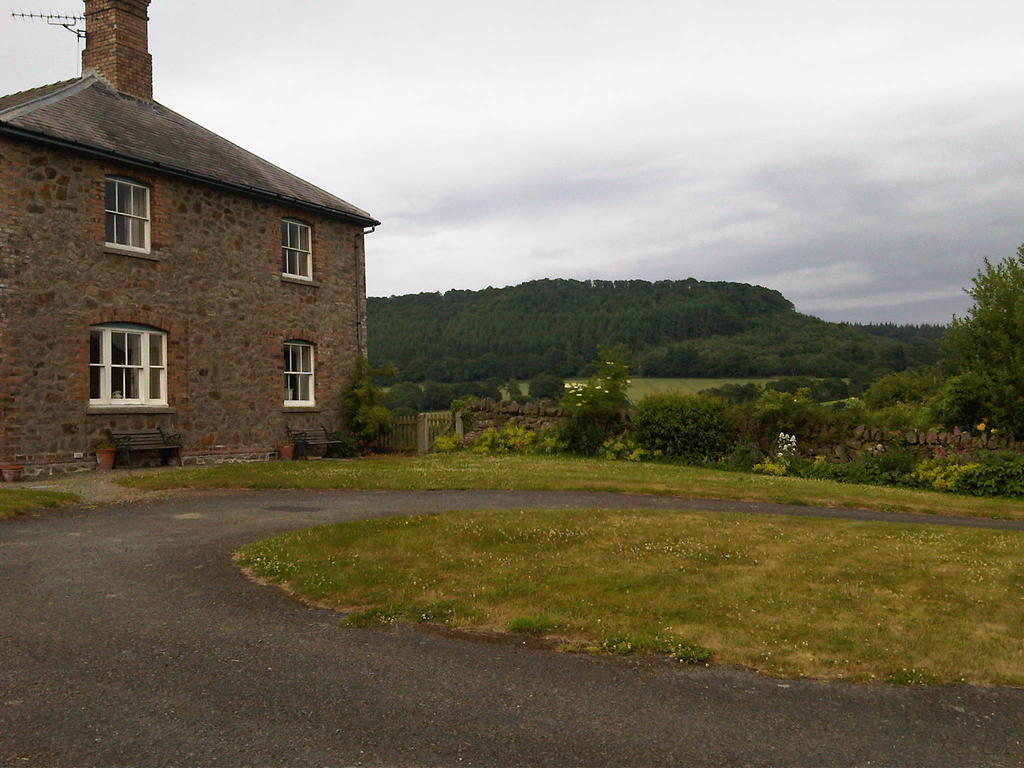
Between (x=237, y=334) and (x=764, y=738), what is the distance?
62.8 ft

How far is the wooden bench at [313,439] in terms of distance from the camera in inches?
888

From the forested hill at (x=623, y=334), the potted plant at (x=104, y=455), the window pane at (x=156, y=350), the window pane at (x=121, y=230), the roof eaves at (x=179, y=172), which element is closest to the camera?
the roof eaves at (x=179, y=172)

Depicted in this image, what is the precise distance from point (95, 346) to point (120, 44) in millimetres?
9036

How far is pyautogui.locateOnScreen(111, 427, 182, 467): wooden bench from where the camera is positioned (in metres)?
18.2

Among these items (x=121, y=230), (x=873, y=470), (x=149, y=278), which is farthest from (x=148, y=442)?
(x=873, y=470)

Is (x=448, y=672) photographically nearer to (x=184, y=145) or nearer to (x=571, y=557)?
(x=571, y=557)

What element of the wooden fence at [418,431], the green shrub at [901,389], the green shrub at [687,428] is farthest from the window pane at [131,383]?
the green shrub at [901,389]

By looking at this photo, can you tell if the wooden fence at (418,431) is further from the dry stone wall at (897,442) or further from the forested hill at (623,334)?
the forested hill at (623,334)

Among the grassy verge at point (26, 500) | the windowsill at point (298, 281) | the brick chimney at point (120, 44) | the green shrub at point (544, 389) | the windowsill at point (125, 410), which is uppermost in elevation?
the brick chimney at point (120, 44)

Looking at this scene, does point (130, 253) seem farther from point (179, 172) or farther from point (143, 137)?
point (143, 137)

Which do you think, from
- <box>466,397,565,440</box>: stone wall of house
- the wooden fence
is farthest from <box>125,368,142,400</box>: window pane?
<box>466,397,565,440</box>: stone wall of house

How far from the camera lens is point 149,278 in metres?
19.1

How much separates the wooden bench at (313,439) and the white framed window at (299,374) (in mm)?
780

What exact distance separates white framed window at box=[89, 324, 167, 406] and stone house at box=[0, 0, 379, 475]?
0.03 m
